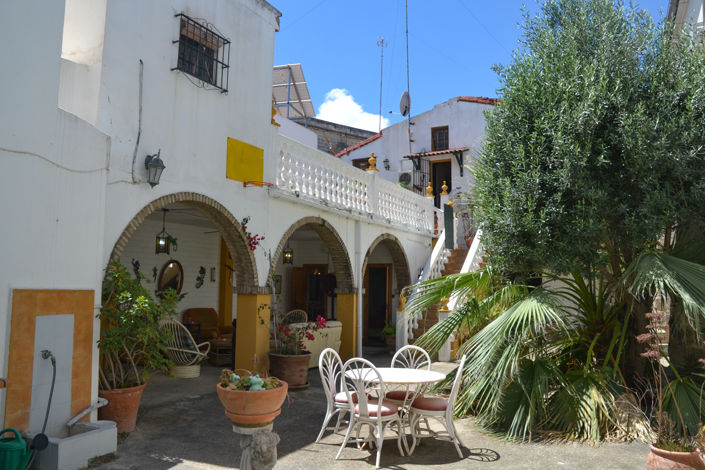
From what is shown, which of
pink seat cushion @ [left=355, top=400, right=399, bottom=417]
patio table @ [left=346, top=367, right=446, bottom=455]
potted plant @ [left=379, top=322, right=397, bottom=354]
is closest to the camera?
pink seat cushion @ [left=355, top=400, right=399, bottom=417]

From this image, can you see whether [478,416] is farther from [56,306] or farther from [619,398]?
[56,306]

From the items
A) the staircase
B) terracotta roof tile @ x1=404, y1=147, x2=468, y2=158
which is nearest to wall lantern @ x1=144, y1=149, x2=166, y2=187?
the staircase

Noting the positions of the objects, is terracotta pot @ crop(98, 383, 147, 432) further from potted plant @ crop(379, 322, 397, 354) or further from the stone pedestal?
potted plant @ crop(379, 322, 397, 354)

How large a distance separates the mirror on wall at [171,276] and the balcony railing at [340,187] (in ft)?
12.5

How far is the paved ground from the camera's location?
4723 millimetres

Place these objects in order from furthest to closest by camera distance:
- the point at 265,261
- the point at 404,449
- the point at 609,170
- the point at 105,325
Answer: the point at 265,261 < the point at 609,170 < the point at 105,325 < the point at 404,449

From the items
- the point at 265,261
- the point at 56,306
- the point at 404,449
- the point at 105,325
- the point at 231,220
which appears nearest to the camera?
the point at 56,306

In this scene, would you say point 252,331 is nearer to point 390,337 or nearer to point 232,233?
point 232,233

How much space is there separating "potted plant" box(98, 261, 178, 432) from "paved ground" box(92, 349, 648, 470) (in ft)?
1.19

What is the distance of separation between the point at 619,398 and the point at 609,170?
250cm

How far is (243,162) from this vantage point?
7.75 m

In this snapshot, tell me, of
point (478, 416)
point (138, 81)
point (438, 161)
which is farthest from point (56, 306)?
point (438, 161)

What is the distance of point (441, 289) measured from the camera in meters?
6.19

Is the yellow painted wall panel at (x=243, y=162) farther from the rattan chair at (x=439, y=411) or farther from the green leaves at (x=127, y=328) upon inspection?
the rattan chair at (x=439, y=411)
